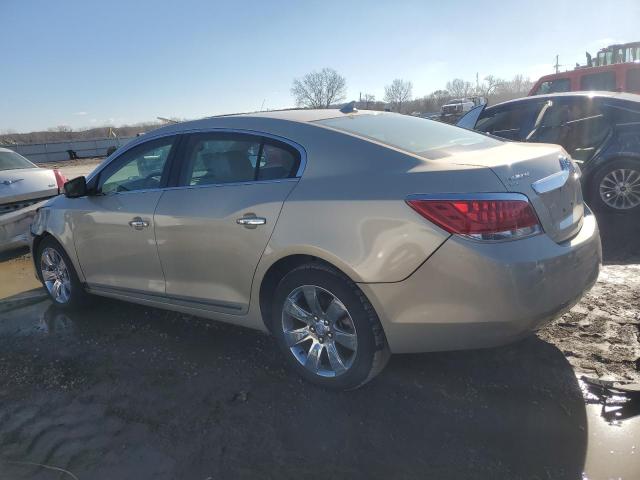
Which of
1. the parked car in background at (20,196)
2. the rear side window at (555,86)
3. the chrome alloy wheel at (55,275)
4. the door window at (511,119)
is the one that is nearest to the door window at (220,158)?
the chrome alloy wheel at (55,275)

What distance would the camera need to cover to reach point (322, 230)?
2.72 m

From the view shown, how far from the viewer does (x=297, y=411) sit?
284 cm

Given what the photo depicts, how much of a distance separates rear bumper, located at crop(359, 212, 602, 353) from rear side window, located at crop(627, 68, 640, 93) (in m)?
10.3

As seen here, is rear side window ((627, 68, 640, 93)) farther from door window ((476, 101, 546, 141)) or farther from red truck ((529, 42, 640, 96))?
door window ((476, 101, 546, 141))

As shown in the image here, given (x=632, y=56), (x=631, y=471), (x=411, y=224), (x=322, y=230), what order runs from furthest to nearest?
1. (x=632, y=56)
2. (x=322, y=230)
3. (x=411, y=224)
4. (x=631, y=471)

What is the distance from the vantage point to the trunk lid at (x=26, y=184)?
650cm

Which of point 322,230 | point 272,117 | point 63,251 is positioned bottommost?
point 63,251

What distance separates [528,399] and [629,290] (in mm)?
1987

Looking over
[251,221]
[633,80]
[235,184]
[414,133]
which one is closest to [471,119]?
[414,133]

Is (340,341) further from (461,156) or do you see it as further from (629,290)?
(629,290)

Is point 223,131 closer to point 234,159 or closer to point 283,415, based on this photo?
point 234,159

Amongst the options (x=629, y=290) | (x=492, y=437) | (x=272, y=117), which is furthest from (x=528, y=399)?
(x=272, y=117)

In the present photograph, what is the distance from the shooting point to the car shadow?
94.7 inches

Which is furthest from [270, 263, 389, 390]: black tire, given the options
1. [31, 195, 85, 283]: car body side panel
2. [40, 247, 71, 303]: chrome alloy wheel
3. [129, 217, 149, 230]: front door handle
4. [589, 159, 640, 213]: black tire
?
[589, 159, 640, 213]: black tire
